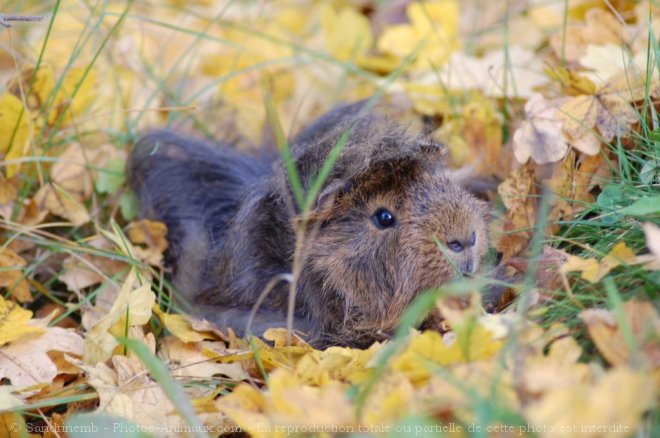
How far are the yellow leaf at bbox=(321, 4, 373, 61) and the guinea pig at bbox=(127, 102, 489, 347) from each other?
1.55 m

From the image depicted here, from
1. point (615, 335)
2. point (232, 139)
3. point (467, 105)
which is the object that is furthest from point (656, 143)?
point (232, 139)

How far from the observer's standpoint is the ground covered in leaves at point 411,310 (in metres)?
1.59

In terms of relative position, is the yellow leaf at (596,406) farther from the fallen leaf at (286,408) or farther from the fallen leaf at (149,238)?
the fallen leaf at (149,238)

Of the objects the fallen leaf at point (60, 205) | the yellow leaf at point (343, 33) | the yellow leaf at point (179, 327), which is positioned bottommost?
the yellow leaf at point (179, 327)

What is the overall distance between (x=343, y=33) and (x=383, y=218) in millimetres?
2220

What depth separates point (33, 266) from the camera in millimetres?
2629

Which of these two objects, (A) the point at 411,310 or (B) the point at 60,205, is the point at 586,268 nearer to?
A: (A) the point at 411,310

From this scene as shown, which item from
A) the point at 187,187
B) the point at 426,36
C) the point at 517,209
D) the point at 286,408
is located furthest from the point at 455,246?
the point at 426,36

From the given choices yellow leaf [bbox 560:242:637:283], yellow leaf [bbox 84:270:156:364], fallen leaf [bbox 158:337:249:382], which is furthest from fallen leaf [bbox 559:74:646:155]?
yellow leaf [bbox 84:270:156:364]

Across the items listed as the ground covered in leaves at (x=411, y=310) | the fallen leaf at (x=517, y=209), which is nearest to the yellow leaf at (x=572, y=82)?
the ground covered in leaves at (x=411, y=310)

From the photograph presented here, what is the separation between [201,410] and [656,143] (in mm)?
1579

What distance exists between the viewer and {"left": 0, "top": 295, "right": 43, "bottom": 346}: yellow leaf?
90.6 inches

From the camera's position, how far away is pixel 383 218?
2232 mm

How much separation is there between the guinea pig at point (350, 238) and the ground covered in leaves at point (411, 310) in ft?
0.56
